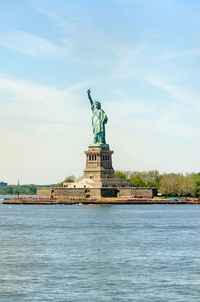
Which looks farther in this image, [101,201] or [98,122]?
[98,122]

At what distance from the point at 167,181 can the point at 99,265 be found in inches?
5352

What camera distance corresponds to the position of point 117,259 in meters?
52.0

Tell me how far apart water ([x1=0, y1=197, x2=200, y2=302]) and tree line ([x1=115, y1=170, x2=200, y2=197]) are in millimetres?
105551

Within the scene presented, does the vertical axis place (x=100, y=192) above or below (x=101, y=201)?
above

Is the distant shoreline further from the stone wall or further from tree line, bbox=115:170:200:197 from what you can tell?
tree line, bbox=115:170:200:197

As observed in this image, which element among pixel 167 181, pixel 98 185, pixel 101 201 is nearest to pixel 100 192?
pixel 98 185

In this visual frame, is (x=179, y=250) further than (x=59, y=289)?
Yes

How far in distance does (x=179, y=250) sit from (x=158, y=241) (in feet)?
23.9

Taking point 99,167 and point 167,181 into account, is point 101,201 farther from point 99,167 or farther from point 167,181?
point 167,181

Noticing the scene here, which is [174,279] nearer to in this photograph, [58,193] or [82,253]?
[82,253]

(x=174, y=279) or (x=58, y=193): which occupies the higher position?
(x=58, y=193)

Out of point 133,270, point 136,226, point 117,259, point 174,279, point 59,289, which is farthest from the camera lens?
point 136,226

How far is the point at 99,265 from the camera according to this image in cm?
4894

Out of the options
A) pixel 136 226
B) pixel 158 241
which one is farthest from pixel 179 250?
pixel 136 226
